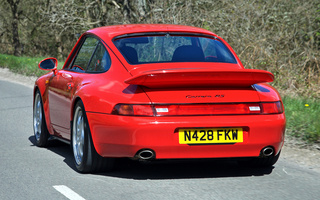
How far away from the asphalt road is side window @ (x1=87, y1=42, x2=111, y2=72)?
103cm

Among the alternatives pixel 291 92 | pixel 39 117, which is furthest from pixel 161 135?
pixel 291 92

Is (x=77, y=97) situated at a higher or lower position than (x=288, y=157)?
higher

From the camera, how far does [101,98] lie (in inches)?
206

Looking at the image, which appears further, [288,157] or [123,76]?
[288,157]

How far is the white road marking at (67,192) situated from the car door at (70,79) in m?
1.19

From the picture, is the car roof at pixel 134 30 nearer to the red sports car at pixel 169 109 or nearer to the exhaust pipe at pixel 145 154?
the red sports car at pixel 169 109

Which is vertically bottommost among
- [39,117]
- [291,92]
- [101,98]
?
[291,92]

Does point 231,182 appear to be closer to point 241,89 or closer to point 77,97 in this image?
point 241,89

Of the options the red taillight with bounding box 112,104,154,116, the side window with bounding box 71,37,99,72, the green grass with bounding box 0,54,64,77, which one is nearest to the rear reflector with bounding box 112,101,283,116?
the red taillight with bounding box 112,104,154,116

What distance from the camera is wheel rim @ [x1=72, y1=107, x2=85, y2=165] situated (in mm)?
5750

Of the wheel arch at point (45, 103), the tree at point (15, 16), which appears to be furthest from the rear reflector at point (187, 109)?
the tree at point (15, 16)

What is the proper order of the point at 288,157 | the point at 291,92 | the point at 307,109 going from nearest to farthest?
1. the point at 288,157
2. the point at 307,109
3. the point at 291,92

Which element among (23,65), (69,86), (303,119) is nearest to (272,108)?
(69,86)

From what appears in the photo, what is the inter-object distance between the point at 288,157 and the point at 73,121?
2.49m
